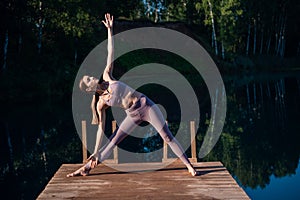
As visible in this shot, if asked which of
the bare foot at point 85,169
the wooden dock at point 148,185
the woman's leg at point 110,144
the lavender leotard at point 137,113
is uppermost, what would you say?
the lavender leotard at point 137,113

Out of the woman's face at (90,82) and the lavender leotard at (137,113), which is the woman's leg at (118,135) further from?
the woman's face at (90,82)

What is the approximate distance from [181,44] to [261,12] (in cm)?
1181

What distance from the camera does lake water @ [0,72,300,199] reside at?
10906mm

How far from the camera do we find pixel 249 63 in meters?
52.2

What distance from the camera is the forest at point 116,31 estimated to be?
28.2 metres

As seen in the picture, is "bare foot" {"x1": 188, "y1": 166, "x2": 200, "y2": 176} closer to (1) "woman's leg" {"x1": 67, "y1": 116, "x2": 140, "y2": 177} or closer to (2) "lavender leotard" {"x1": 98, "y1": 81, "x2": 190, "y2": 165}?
(2) "lavender leotard" {"x1": 98, "y1": 81, "x2": 190, "y2": 165}

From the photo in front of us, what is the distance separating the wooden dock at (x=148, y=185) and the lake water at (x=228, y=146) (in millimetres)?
3495

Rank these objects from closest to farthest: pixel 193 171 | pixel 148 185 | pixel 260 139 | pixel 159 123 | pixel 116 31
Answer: pixel 148 185
pixel 159 123
pixel 193 171
pixel 260 139
pixel 116 31

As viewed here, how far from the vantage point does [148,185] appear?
641 centimetres

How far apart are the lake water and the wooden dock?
3.49 metres

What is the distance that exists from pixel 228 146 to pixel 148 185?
8641 millimetres

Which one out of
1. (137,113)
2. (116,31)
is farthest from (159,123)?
(116,31)

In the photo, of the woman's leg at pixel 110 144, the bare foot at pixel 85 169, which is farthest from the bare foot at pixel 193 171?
the bare foot at pixel 85 169

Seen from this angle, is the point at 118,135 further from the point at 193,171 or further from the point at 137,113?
the point at 193,171
